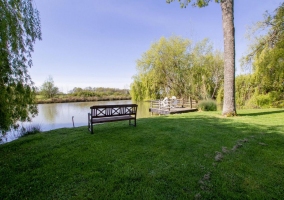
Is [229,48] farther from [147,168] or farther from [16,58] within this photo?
[16,58]

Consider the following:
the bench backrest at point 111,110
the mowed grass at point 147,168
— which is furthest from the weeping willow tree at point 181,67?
the mowed grass at point 147,168

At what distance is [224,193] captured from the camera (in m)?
1.99

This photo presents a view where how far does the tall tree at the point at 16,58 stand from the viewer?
12.5ft

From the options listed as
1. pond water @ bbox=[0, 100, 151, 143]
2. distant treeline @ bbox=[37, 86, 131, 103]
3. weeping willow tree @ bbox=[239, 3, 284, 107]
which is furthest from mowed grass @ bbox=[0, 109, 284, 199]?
distant treeline @ bbox=[37, 86, 131, 103]

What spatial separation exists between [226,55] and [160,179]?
7.20m

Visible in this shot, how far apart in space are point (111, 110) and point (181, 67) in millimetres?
17033

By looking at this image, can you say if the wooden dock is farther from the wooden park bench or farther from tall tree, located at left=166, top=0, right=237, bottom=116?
the wooden park bench

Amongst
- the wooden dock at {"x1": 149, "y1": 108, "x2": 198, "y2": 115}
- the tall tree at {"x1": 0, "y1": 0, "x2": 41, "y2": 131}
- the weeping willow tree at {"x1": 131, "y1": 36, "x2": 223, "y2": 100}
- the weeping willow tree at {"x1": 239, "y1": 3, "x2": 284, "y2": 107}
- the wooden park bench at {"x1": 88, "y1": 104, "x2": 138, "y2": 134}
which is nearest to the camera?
the tall tree at {"x1": 0, "y1": 0, "x2": 41, "y2": 131}

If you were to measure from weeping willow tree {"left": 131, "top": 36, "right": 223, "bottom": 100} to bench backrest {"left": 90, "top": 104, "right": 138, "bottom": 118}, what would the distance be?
1506cm

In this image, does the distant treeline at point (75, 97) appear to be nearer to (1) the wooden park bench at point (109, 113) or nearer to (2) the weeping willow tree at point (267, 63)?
(1) the wooden park bench at point (109, 113)

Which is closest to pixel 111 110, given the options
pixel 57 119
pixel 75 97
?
pixel 57 119

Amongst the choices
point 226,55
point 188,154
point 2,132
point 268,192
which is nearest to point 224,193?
point 268,192

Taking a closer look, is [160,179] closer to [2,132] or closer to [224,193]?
[224,193]

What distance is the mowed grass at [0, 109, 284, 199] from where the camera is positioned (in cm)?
204
